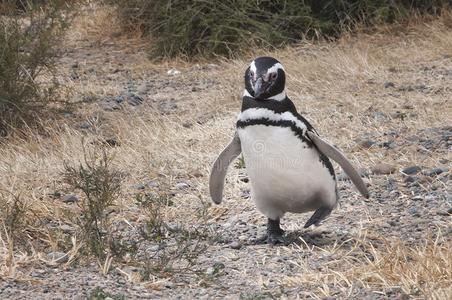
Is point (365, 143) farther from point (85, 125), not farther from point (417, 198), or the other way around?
point (85, 125)

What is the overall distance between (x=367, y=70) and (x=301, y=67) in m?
0.57

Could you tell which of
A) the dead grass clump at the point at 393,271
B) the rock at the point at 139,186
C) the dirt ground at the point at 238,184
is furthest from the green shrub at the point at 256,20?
the dead grass clump at the point at 393,271

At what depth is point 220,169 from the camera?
461 cm

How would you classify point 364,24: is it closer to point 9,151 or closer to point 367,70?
point 367,70

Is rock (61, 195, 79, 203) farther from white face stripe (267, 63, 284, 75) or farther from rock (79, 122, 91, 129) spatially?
rock (79, 122, 91, 129)

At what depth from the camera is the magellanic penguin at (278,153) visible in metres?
4.21

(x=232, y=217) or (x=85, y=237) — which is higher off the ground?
(x=85, y=237)

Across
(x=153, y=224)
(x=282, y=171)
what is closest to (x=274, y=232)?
(x=282, y=171)

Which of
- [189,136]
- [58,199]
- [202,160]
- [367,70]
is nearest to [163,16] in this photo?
[367,70]

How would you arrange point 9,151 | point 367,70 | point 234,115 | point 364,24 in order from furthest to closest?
point 364,24 → point 367,70 → point 234,115 → point 9,151

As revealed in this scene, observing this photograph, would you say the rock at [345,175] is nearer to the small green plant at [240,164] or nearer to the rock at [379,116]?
the small green plant at [240,164]

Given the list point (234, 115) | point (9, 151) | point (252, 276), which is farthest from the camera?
point (234, 115)

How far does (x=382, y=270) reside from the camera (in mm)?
3682

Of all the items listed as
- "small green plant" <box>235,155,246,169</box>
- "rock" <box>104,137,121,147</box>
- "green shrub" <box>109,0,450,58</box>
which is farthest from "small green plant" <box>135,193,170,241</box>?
"green shrub" <box>109,0,450,58</box>
